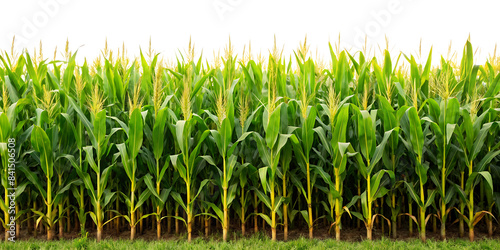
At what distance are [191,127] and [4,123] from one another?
2.16 meters

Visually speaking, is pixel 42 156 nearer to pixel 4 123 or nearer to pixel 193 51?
pixel 4 123

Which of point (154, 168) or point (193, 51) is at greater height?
point (193, 51)

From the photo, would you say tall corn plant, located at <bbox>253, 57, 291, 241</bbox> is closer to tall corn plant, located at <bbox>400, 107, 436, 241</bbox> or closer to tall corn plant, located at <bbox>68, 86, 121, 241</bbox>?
tall corn plant, located at <bbox>400, 107, 436, 241</bbox>

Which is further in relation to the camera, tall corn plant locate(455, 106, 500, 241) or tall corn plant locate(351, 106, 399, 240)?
tall corn plant locate(455, 106, 500, 241)

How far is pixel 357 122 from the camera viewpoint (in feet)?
14.2

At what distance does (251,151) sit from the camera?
4.49m

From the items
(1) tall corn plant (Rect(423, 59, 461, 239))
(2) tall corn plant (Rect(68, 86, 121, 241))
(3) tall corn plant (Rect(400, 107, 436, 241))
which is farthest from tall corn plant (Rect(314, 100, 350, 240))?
(2) tall corn plant (Rect(68, 86, 121, 241))

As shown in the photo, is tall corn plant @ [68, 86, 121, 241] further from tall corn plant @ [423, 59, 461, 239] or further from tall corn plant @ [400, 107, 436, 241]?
tall corn plant @ [423, 59, 461, 239]

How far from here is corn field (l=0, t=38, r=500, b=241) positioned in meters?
4.18

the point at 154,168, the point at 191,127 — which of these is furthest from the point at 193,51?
the point at 154,168

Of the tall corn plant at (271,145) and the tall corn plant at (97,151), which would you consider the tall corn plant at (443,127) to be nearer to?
the tall corn plant at (271,145)

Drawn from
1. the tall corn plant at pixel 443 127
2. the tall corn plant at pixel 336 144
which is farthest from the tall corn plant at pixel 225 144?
the tall corn plant at pixel 443 127

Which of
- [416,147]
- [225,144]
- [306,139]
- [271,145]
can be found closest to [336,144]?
[306,139]

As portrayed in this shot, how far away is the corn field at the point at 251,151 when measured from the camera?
13.7 ft
